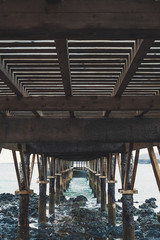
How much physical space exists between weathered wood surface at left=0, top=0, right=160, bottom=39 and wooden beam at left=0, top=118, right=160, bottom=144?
3.88m

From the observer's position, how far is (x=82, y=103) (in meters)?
4.38

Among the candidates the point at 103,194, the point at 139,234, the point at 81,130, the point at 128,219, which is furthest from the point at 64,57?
the point at 103,194

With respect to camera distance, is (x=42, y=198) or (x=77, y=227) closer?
(x=77, y=227)

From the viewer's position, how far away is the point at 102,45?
2990 millimetres

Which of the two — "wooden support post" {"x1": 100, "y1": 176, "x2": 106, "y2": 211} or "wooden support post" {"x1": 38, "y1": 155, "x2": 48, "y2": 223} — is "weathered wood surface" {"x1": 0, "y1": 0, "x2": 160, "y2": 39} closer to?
"wooden support post" {"x1": 38, "y1": 155, "x2": 48, "y2": 223}

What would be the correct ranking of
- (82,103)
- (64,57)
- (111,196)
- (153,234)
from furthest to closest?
(111,196) < (153,234) < (82,103) < (64,57)

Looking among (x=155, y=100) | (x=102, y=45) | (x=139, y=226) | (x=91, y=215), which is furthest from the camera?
(x=91, y=215)

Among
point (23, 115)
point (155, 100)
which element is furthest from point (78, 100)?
point (23, 115)

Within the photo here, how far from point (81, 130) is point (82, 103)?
1.35 meters

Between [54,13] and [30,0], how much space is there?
20cm

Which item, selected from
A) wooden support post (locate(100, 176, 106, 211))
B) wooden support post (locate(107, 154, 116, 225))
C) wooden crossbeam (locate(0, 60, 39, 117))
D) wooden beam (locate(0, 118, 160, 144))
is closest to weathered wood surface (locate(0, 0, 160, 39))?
wooden crossbeam (locate(0, 60, 39, 117))

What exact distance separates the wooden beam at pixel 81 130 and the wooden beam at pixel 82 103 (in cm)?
130

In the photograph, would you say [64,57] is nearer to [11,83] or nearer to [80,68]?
[80,68]

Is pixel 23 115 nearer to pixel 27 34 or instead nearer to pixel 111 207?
pixel 27 34
